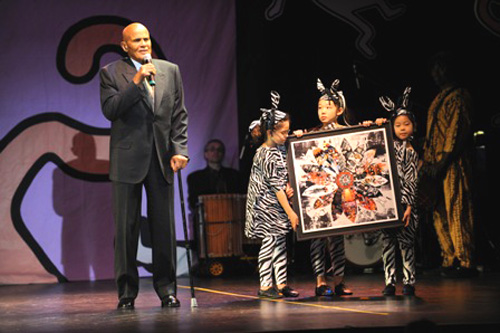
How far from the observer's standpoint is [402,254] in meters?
4.96

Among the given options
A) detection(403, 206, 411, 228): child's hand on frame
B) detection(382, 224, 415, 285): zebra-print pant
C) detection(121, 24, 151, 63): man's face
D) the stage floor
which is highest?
detection(121, 24, 151, 63): man's face

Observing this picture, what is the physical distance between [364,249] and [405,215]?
217 centimetres

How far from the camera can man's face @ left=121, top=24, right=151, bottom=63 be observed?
4.57 m

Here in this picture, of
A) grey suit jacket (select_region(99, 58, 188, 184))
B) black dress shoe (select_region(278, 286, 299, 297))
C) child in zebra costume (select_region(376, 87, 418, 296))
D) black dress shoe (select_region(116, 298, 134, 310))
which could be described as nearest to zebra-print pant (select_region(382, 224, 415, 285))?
child in zebra costume (select_region(376, 87, 418, 296))

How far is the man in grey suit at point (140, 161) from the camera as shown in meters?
4.55

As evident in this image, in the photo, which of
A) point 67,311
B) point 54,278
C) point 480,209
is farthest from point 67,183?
point 480,209

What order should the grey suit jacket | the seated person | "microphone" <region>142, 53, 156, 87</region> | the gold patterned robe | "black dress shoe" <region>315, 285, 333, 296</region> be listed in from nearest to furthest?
"microphone" <region>142, 53, 156, 87</region>
the grey suit jacket
"black dress shoe" <region>315, 285, 333, 296</region>
the gold patterned robe
the seated person

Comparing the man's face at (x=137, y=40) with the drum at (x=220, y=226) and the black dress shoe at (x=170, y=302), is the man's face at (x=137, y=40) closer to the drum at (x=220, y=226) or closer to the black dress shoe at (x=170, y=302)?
the black dress shoe at (x=170, y=302)

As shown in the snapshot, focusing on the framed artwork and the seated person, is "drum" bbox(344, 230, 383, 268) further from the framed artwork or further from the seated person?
→ the framed artwork

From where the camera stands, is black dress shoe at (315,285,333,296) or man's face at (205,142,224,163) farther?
man's face at (205,142,224,163)

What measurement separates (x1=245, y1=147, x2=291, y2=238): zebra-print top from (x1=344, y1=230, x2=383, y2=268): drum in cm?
202

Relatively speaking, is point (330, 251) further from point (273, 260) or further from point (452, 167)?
point (452, 167)

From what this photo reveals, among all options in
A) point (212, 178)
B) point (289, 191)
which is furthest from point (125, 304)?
point (212, 178)

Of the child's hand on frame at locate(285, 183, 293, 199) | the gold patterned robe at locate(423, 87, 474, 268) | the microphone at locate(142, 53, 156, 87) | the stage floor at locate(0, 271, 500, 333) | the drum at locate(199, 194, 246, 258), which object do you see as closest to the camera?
the stage floor at locate(0, 271, 500, 333)
